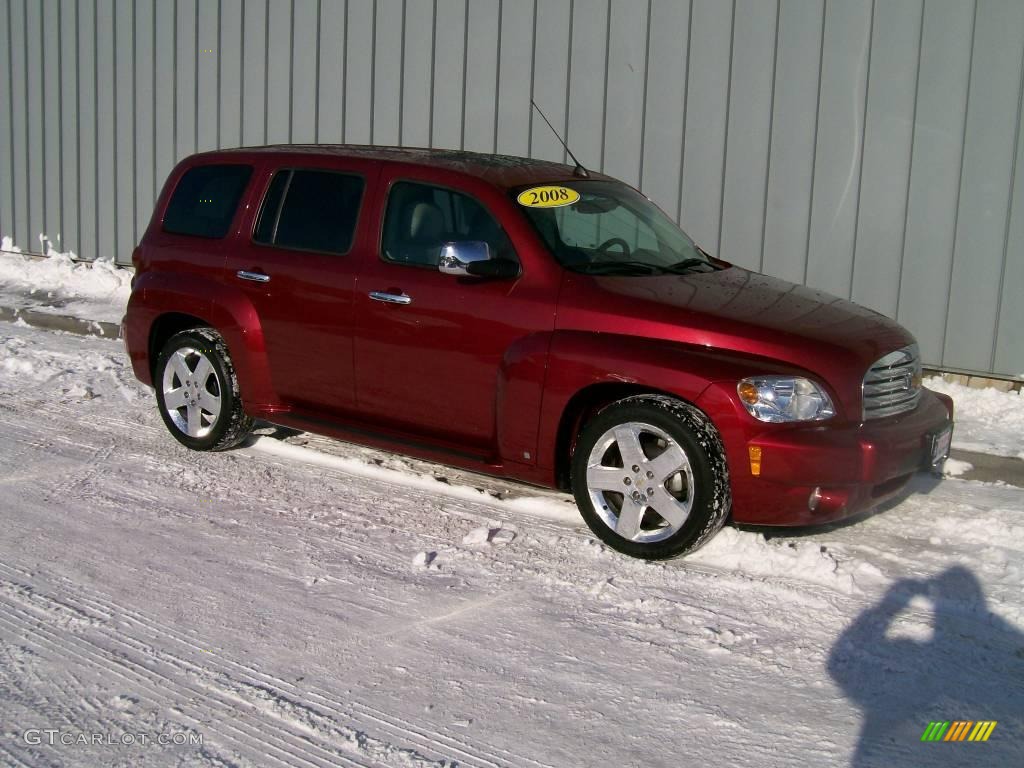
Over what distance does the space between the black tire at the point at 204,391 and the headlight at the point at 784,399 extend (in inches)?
122

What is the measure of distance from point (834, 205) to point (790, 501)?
4.35m

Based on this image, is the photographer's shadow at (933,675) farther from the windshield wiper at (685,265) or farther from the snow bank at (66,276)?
the snow bank at (66,276)

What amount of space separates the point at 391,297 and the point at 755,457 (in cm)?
206

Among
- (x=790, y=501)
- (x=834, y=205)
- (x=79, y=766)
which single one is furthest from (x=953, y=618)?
(x=834, y=205)

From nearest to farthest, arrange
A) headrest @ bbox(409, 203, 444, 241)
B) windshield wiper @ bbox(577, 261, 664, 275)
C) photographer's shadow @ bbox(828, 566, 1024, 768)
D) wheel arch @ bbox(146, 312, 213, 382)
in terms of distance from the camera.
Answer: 1. photographer's shadow @ bbox(828, 566, 1024, 768)
2. windshield wiper @ bbox(577, 261, 664, 275)
3. headrest @ bbox(409, 203, 444, 241)
4. wheel arch @ bbox(146, 312, 213, 382)

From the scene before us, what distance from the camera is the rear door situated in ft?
20.3

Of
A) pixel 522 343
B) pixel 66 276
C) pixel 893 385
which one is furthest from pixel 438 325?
pixel 66 276

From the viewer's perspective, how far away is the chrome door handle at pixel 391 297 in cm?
591

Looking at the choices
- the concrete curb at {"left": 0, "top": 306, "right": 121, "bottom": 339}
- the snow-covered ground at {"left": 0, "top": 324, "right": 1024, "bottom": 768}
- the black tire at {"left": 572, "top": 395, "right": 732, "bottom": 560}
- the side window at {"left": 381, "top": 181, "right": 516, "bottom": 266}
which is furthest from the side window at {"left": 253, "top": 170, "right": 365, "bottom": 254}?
the concrete curb at {"left": 0, "top": 306, "right": 121, "bottom": 339}

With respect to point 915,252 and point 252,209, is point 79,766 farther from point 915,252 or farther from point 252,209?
point 915,252

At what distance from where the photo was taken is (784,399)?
5039mm

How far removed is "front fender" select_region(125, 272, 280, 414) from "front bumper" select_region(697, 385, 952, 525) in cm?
268

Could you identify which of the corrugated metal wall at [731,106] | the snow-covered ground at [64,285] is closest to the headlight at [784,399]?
the corrugated metal wall at [731,106]

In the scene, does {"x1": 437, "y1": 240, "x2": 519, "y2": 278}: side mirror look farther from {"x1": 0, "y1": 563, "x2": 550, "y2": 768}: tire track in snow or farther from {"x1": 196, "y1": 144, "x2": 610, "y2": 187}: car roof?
{"x1": 0, "y1": 563, "x2": 550, "y2": 768}: tire track in snow
